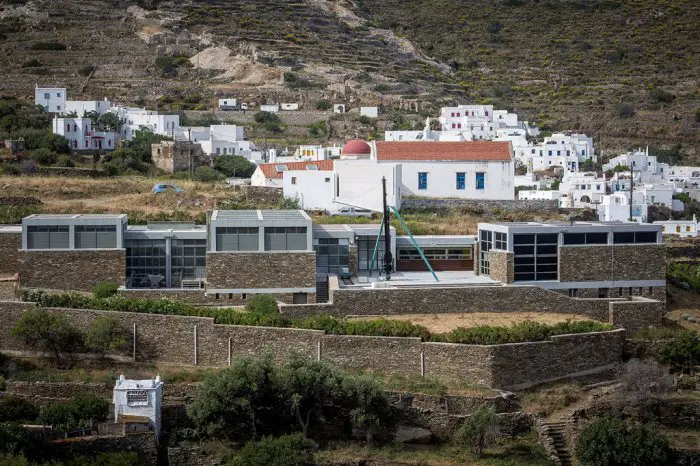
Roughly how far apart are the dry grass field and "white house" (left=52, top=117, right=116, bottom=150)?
34734 mm

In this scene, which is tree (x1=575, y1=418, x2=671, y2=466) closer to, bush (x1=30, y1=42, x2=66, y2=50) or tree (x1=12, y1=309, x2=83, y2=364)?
tree (x1=12, y1=309, x2=83, y2=364)

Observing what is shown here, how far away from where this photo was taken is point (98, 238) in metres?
35.4

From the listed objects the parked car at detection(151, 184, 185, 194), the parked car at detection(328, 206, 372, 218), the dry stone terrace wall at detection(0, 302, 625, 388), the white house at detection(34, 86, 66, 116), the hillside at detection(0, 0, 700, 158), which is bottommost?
the dry stone terrace wall at detection(0, 302, 625, 388)

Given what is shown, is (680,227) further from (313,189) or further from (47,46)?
(47,46)

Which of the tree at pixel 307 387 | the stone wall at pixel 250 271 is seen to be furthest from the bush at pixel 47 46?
the tree at pixel 307 387

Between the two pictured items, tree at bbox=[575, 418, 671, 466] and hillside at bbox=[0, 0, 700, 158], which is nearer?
tree at bbox=[575, 418, 671, 466]

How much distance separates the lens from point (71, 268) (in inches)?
1375

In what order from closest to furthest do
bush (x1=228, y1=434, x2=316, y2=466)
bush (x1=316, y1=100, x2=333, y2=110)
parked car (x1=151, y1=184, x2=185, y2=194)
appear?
bush (x1=228, y1=434, x2=316, y2=466) < parked car (x1=151, y1=184, x2=185, y2=194) < bush (x1=316, y1=100, x2=333, y2=110)

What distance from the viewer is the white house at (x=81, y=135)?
6406 cm

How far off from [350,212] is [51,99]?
3777 cm

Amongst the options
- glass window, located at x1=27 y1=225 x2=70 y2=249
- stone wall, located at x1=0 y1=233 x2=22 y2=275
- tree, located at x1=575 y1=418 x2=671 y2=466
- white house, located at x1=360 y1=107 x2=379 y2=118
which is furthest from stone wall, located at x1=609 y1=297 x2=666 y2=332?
white house, located at x1=360 y1=107 x2=379 y2=118

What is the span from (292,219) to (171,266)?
13.2ft

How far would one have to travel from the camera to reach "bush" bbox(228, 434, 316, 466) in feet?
85.5

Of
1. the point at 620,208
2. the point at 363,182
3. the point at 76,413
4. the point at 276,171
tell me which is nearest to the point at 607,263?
the point at 363,182
